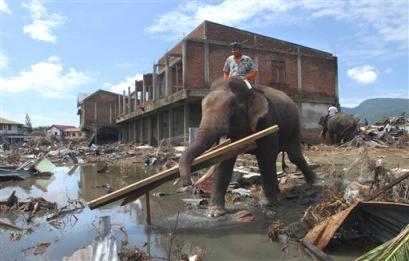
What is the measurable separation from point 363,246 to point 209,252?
1612 millimetres

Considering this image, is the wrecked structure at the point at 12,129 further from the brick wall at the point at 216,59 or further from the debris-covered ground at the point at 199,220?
the debris-covered ground at the point at 199,220

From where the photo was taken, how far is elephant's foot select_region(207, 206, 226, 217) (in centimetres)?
660

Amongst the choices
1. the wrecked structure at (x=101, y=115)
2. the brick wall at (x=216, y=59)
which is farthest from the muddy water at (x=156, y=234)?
the wrecked structure at (x=101, y=115)

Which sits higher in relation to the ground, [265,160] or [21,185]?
[265,160]

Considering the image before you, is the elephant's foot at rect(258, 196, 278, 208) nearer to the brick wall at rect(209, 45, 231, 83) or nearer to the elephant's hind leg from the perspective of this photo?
the elephant's hind leg

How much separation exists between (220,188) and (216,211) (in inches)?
13.8

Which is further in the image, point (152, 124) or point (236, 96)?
point (152, 124)

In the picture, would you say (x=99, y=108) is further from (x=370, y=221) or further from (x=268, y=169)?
(x=370, y=221)

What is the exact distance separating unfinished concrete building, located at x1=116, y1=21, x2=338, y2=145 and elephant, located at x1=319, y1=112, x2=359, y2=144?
7.16m

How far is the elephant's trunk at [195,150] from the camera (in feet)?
17.7

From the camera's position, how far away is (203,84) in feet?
78.5

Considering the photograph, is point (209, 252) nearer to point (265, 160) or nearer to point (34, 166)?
point (265, 160)

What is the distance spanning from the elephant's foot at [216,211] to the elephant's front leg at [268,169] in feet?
2.73

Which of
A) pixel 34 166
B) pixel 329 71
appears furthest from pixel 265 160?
pixel 329 71
